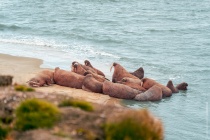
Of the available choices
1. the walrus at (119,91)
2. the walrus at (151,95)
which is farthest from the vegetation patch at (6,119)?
the walrus at (151,95)

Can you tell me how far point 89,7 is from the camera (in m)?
61.3

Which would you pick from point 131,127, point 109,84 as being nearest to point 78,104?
point 131,127

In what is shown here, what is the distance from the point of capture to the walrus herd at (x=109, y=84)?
22719 millimetres

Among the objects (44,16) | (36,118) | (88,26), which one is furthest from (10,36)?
(36,118)

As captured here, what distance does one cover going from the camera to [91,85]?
2286 cm

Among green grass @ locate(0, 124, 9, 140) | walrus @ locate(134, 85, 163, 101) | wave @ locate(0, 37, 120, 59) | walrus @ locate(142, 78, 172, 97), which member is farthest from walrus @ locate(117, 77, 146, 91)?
green grass @ locate(0, 124, 9, 140)

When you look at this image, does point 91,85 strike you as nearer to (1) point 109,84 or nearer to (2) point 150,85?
(1) point 109,84

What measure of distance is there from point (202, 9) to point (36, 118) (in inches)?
2143

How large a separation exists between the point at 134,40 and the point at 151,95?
17.8 metres

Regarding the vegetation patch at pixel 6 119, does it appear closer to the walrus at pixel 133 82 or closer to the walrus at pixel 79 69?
the walrus at pixel 133 82

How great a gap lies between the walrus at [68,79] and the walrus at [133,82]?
2.00m

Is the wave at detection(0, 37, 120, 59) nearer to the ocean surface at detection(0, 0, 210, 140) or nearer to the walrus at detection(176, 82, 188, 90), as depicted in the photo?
the ocean surface at detection(0, 0, 210, 140)

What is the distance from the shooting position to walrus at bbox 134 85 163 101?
2274cm

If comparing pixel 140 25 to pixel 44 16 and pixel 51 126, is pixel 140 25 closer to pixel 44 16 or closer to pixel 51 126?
pixel 44 16
